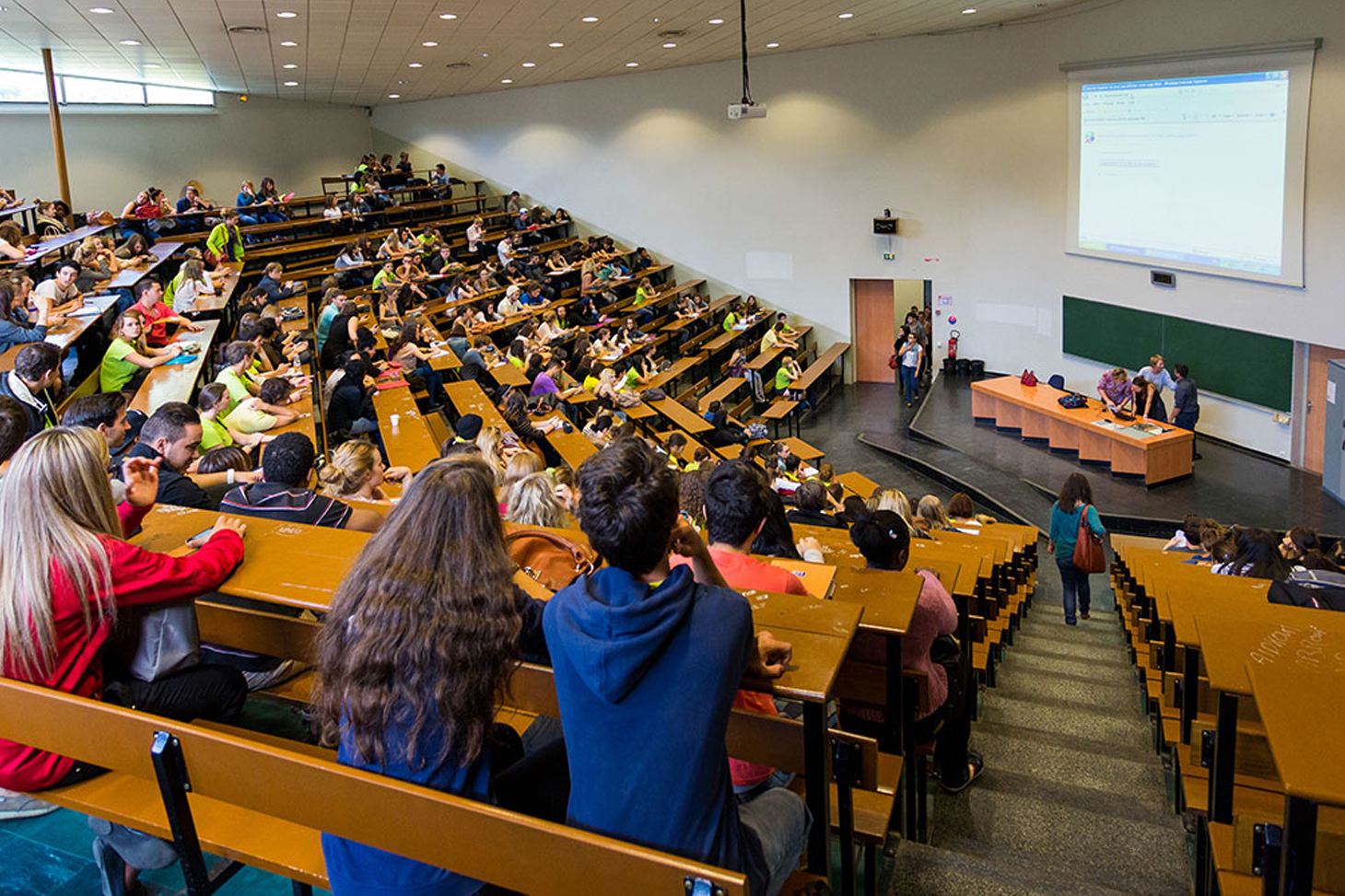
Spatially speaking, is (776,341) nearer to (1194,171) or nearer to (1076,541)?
(1194,171)

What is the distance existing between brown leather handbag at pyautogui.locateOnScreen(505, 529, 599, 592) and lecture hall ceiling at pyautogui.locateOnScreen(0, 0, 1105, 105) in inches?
357

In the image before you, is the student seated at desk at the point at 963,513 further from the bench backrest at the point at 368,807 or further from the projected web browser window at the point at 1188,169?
the bench backrest at the point at 368,807

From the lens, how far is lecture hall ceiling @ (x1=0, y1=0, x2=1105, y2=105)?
34.2ft

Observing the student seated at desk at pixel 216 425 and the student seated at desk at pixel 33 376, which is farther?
the student seated at desk at pixel 216 425

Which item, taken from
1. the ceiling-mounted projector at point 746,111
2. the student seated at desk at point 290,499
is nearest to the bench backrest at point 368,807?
the student seated at desk at point 290,499

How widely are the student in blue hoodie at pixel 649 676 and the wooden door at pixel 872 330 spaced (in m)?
16.5

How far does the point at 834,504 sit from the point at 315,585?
642 centimetres

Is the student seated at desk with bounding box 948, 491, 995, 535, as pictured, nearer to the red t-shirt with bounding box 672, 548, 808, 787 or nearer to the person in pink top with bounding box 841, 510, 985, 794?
the person in pink top with bounding box 841, 510, 985, 794

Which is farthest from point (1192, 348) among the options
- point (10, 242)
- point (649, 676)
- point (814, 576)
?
point (649, 676)

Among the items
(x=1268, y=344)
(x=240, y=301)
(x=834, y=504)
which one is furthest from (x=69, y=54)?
(x=1268, y=344)

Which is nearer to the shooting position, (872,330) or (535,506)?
(535,506)

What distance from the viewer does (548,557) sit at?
242 centimetres

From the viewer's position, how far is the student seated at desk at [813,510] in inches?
268

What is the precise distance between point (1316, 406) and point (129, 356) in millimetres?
11656
